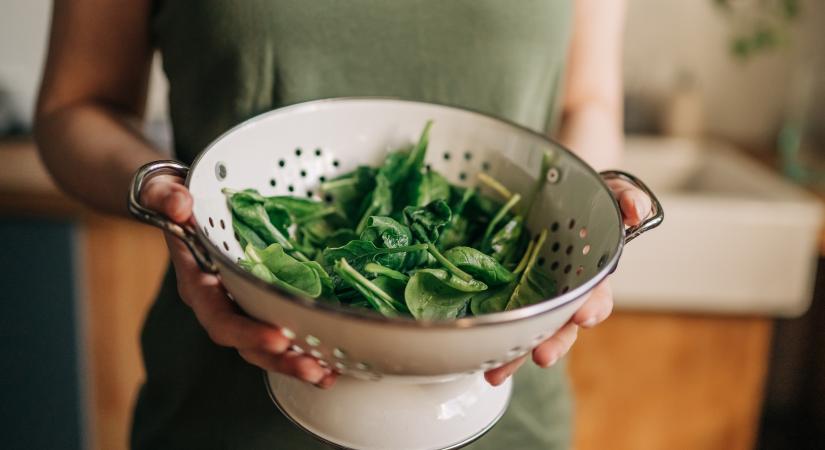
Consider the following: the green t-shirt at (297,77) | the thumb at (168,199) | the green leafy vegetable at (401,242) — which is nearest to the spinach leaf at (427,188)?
the green leafy vegetable at (401,242)

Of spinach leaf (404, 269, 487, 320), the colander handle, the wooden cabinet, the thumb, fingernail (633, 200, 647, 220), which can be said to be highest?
the thumb

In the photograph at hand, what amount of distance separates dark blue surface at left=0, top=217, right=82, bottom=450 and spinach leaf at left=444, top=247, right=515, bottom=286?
106 cm

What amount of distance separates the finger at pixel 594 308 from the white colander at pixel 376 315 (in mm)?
17

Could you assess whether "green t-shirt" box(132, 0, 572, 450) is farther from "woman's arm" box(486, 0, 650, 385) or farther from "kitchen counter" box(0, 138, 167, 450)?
"kitchen counter" box(0, 138, 167, 450)

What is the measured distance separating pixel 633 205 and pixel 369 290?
0.62 ft

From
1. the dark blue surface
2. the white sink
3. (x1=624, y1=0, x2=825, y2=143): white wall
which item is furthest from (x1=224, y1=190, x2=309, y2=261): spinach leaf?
(x1=624, y1=0, x2=825, y2=143): white wall

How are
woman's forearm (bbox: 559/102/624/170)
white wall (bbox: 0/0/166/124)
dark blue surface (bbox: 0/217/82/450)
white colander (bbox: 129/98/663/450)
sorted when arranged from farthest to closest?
white wall (bbox: 0/0/166/124) < dark blue surface (bbox: 0/217/82/450) < woman's forearm (bbox: 559/102/624/170) < white colander (bbox: 129/98/663/450)

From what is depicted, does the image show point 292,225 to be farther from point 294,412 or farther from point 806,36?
point 806,36

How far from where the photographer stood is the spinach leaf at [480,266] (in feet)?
1.51

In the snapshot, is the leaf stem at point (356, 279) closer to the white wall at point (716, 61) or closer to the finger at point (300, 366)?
the finger at point (300, 366)

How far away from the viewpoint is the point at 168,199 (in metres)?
0.38

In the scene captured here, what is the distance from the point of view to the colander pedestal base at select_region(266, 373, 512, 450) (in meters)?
0.44

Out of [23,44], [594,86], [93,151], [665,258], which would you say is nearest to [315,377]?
[93,151]

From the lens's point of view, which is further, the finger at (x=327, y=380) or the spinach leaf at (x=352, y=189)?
the spinach leaf at (x=352, y=189)
